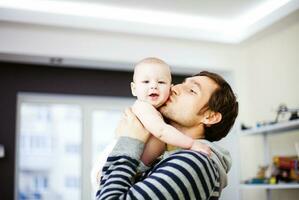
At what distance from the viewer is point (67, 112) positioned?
205 inches

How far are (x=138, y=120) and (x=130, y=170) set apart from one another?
18 centimetres

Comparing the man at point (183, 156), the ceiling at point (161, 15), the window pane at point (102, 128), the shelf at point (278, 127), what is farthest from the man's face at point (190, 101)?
the window pane at point (102, 128)

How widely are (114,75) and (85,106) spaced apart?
1.55ft

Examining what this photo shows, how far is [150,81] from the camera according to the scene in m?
1.54

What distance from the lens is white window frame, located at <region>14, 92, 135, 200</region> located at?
16.4ft

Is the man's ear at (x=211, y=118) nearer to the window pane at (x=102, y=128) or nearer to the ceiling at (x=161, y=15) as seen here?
the ceiling at (x=161, y=15)

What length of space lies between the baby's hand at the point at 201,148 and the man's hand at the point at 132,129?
116 mm

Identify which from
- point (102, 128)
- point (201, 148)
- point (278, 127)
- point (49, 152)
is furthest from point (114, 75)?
point (201, 148)

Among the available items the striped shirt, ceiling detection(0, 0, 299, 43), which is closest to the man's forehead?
the striped shirt

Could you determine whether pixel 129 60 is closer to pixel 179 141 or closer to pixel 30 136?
pixel 30 136

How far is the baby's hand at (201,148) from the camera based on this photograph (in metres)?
1.12

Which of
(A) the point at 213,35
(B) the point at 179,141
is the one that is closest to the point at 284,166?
(A) the point at 213,35

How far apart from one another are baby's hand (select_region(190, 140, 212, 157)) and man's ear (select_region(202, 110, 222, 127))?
9 cm

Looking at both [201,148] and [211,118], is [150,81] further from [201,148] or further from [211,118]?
[201,148]
